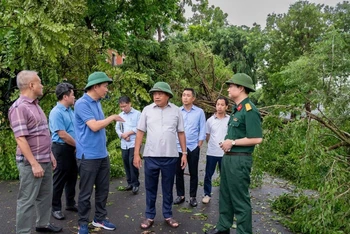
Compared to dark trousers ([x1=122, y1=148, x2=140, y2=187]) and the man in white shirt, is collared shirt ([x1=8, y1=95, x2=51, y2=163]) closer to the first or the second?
dark trousers ([x1=122, y1=148, x2=140, y2=187])

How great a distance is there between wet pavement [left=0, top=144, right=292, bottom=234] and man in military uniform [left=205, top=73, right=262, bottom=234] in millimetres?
766

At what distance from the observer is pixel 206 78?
905 centimetres

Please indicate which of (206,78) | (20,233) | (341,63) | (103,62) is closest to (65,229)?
(20,233)

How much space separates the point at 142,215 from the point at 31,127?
2.16 metres

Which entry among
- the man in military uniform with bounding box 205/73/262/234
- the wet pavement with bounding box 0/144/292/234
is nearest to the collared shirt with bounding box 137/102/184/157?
the man in military uniform with bounding box 205/73/262/234

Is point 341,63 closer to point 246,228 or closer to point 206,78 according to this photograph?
point 206,78

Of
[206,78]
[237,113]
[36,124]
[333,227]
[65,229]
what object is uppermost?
[206,78]

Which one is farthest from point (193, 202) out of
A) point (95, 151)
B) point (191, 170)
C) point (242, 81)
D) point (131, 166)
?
point (242, 81)

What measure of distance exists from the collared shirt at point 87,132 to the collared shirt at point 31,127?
35 centimetres

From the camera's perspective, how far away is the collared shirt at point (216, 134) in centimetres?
505

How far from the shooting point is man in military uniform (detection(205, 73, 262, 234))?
3.41 m

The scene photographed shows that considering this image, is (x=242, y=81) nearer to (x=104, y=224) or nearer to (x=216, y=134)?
(x=216, y=134)

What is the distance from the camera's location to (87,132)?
3625 millimetres

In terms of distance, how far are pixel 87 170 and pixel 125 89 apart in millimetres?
3521
